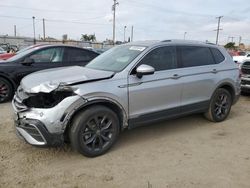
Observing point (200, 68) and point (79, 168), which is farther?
point (200, 68)

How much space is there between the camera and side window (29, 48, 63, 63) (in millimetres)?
7594

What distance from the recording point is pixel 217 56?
5.72 metres

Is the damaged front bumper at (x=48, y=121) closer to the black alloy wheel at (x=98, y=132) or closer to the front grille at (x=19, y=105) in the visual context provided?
the front grille at (x=19, y=105)

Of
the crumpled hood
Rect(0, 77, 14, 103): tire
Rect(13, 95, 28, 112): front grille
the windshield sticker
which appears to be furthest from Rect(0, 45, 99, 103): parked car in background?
the windshield sticker

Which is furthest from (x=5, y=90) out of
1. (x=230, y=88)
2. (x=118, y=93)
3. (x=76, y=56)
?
(x=230, y=88)

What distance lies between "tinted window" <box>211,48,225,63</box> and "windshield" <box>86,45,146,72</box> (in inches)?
71.3

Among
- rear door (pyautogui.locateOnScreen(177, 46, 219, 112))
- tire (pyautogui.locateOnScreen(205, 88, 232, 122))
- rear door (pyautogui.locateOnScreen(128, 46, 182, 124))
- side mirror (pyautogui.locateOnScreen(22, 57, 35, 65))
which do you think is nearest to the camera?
rear door (pyautogui.locateOnScreen(128, 46, 182, 124))

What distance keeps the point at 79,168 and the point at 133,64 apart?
1789 mm

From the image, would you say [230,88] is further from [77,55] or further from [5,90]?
[5,90]

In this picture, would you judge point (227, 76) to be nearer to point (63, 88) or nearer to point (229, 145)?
point (229, 145)

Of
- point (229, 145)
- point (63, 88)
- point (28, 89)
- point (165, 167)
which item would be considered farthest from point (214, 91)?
point (28, 89)

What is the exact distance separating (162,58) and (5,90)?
4.53 metres

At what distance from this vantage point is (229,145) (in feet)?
15.1

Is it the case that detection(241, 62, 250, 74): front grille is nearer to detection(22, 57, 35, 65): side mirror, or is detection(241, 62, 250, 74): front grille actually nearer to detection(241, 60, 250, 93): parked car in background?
detection(241, 60, 250, 93): parked car in background
